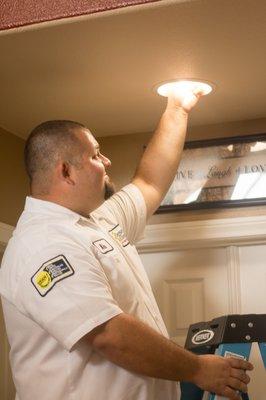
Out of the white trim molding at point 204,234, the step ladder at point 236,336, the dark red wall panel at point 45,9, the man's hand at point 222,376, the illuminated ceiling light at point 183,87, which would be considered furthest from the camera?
the white trim molding at point 204,234

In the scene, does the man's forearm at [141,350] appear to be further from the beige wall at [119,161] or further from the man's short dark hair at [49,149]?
the beige wall at [119,161]

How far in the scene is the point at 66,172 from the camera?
5.42ft

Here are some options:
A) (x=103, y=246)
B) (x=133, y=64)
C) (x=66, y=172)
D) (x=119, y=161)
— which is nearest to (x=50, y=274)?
(x=103, y=246)

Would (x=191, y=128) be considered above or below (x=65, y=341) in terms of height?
above

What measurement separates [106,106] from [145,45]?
1.56ft

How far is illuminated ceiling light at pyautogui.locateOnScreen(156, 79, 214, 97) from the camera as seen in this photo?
5.87ft

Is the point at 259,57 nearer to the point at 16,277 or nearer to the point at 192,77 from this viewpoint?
the point at 192,77

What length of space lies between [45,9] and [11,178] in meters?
0.90

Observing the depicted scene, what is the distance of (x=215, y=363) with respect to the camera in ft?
4.69

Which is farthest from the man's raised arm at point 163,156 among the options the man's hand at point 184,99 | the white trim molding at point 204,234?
the white trim molding at point 204,234

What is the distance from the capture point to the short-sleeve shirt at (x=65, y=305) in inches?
52.6

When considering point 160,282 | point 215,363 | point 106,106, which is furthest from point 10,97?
point 215,363

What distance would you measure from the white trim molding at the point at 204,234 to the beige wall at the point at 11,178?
0.42m

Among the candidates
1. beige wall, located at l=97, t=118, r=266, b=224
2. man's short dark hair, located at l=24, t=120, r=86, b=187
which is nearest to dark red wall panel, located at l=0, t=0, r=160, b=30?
man's short dark hair, located at l=24, t=120, r=86, b=187
